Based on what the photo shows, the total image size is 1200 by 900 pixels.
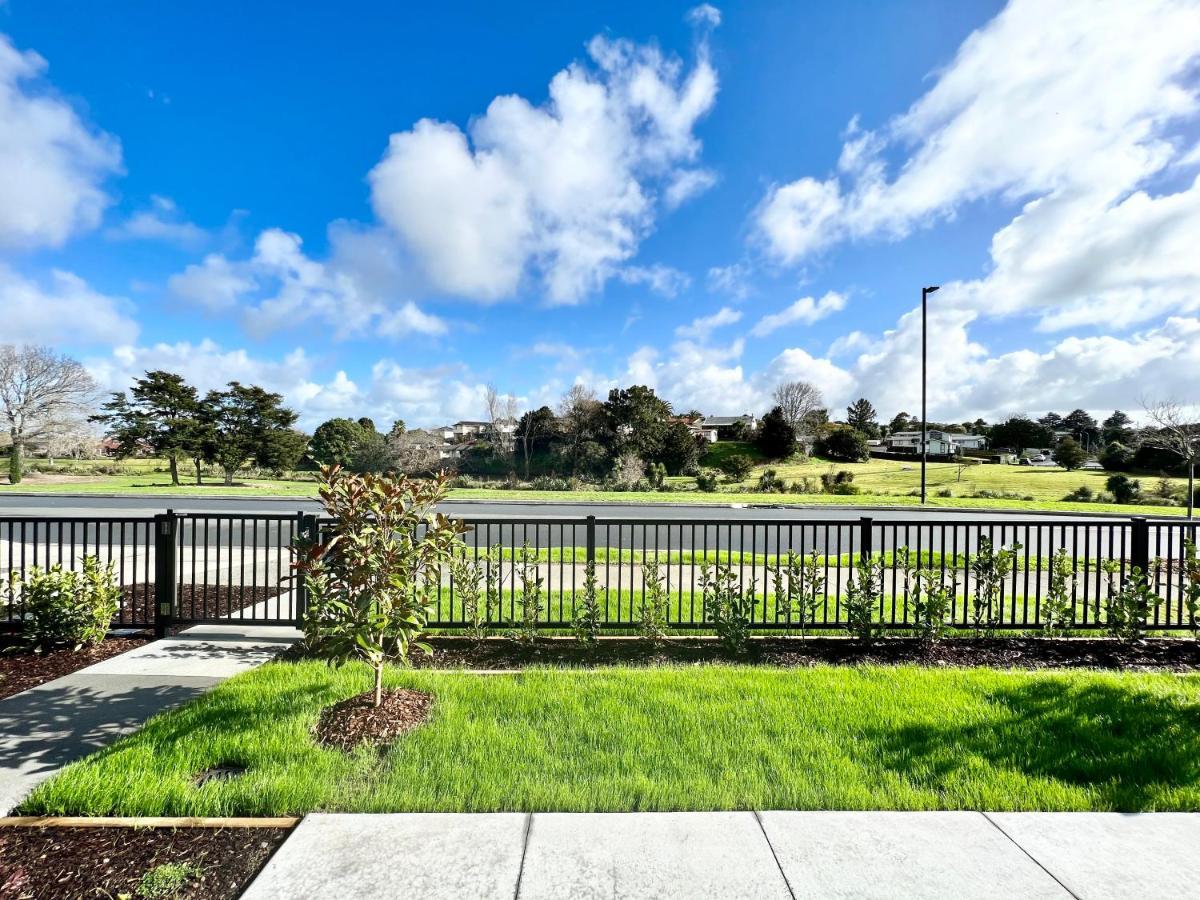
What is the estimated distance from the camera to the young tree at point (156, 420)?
31.2 metres

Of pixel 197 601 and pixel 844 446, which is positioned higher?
pixel 844 446

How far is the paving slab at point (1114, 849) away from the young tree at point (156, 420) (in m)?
38.9

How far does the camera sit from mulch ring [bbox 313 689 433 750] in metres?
3.39

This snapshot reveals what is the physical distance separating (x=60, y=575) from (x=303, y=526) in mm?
2334

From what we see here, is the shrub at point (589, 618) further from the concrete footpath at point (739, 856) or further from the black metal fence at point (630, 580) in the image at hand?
the concrete footpath at point (739, 856)

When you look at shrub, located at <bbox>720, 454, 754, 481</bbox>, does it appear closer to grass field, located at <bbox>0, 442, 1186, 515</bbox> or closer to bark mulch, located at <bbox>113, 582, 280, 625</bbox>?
grass field, located at <bbox>0, 442, 1186, 515</bbox>

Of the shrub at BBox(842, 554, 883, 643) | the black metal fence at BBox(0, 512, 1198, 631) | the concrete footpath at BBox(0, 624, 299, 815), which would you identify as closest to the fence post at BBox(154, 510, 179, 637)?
the black metal fence at BBox(0, 512, 1198, 631)

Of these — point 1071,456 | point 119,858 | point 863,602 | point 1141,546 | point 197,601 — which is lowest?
point 197,601

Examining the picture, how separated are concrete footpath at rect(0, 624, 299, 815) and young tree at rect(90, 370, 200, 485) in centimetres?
3276

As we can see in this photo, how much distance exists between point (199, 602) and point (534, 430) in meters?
34.7

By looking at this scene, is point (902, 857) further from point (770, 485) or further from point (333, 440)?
point (333, 440)

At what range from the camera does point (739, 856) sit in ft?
8.00

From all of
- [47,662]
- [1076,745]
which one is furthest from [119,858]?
[1076,745]

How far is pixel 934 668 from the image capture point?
4.83 meters
